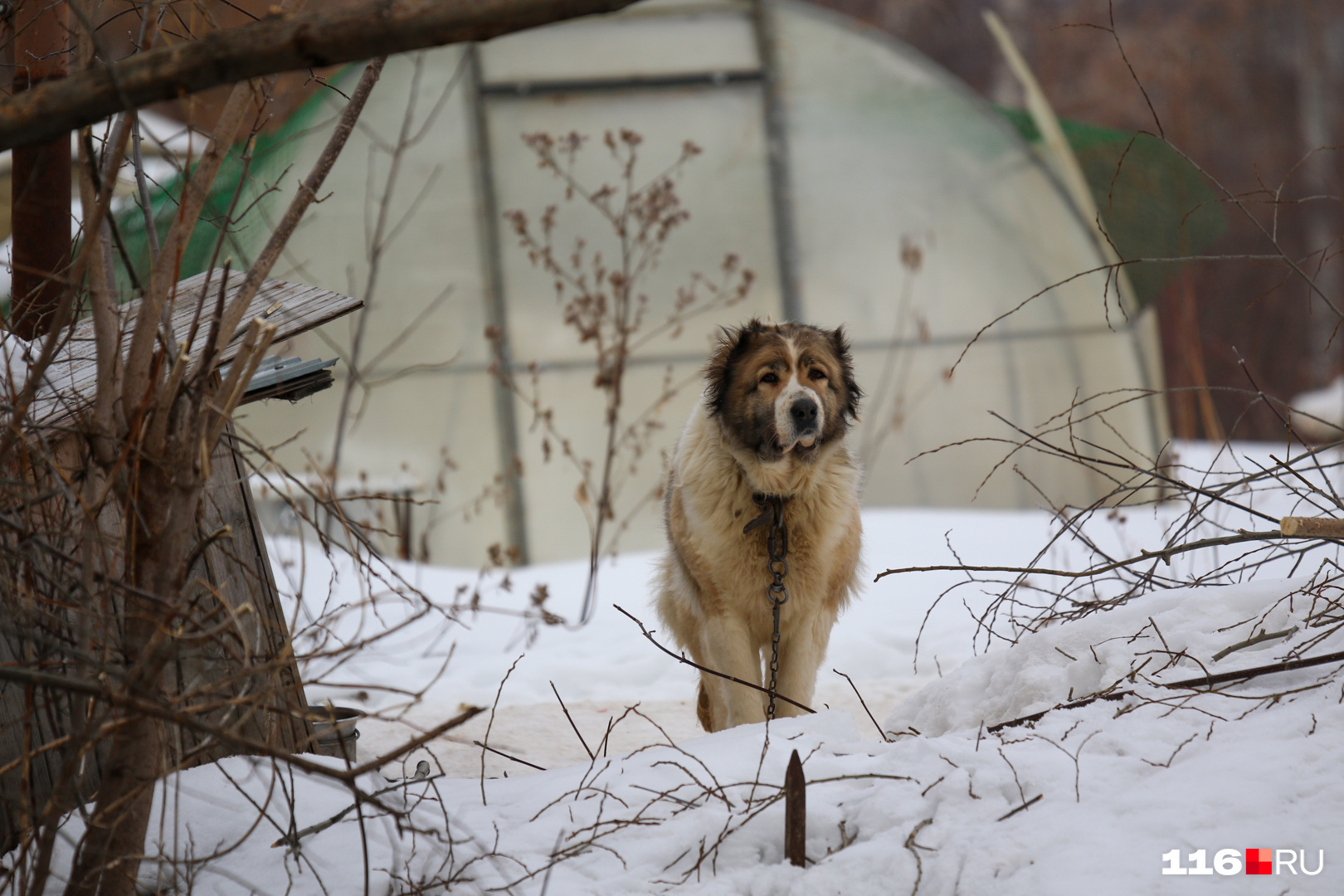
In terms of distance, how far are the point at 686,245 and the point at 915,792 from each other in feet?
22.2

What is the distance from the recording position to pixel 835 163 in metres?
8.68

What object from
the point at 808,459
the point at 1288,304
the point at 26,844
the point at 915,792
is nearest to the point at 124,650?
the point at 26,844

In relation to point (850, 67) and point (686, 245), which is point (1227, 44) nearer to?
point (850, 67)

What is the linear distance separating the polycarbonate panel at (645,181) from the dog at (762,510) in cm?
446

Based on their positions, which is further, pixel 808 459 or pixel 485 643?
pixel 485 643

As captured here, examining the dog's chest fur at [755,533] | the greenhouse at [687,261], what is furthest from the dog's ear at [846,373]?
the greenhouse at [687,261]

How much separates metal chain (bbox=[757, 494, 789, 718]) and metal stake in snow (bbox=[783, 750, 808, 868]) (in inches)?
62.5

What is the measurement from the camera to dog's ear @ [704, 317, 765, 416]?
4.11 m

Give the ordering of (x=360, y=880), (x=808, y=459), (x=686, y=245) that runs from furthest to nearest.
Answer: (x=686, y=245) < (x=808, y=459) < (x=360, y=880)

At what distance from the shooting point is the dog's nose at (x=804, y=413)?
384 cm

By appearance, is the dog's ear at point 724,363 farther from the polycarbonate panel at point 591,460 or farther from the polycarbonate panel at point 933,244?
the polycarbonate panel at point 933,244

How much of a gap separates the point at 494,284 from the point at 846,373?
15.9 ft

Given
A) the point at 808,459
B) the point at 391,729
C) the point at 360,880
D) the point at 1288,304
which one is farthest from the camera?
the point at 1288,304

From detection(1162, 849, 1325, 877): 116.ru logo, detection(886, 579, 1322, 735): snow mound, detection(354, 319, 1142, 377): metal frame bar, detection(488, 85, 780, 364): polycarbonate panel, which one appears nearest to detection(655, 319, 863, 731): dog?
detection(886, 579, 1322, 735): snow mound
